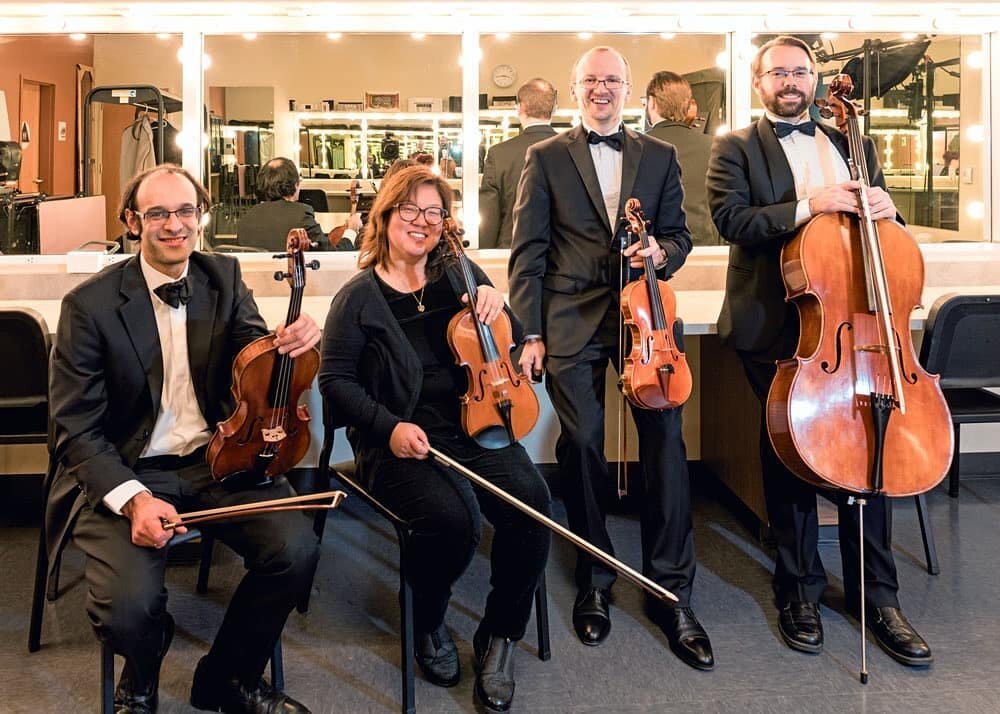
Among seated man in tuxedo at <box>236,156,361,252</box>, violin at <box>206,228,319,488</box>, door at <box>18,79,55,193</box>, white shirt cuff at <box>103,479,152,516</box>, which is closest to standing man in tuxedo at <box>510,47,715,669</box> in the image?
violin at <box>206,228,319,488</box>

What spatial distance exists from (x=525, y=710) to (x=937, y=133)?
3.35 meters

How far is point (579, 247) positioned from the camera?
2654 mm

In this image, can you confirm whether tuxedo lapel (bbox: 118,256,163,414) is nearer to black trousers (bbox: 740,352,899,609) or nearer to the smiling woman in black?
the smiling woman in black

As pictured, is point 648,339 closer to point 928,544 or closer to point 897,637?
point 897,637

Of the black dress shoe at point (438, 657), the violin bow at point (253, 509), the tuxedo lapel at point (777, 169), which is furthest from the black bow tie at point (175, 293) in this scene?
the tuxedo lapel at point (777, 169)

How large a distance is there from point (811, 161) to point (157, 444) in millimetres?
1695

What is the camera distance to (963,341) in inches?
118

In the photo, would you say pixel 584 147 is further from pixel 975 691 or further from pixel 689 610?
pixel 975 691

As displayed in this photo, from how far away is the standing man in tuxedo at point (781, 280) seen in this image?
2566mm

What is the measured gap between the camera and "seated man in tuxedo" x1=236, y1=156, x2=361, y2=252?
4176 millimetres

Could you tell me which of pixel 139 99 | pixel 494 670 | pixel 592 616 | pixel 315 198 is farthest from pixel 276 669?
pixel 139 99

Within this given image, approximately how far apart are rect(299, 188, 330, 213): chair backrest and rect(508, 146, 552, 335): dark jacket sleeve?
2.03m

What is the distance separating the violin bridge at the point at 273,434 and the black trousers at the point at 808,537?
1.17 meters

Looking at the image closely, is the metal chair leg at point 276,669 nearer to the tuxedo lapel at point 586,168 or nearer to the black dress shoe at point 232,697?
the black dress shoe at point 232,697
